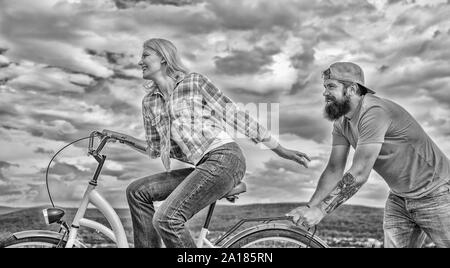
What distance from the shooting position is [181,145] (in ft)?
12.6

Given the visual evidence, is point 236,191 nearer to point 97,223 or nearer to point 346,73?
point 97,223

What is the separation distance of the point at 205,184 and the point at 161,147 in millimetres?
513

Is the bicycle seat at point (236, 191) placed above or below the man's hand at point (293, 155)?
below

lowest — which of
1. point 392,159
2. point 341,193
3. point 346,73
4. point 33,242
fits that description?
point 33,242

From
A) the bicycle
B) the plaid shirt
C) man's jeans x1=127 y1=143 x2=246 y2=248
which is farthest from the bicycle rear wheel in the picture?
the plaid shirt

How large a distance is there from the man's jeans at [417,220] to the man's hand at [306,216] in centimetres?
77

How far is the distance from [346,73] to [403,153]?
2.38 ft

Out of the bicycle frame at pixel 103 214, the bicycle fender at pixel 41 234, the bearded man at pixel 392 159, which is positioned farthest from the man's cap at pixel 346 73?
the bicycle fender at pixel 41 234

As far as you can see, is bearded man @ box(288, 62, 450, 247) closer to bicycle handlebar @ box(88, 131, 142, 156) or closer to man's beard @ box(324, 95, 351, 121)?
man's beard @ box(324, 95, 351, 121)

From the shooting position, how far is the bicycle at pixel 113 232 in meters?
3.93

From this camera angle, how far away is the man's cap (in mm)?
4180

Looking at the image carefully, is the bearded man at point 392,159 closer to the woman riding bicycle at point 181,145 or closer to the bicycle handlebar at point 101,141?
the woman riding bicycle at point 181,145

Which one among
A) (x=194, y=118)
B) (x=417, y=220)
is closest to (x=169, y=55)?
(x=194, y=118)

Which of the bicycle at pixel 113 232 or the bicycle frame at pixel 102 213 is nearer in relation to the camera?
the bicycle at pixel 113 232
